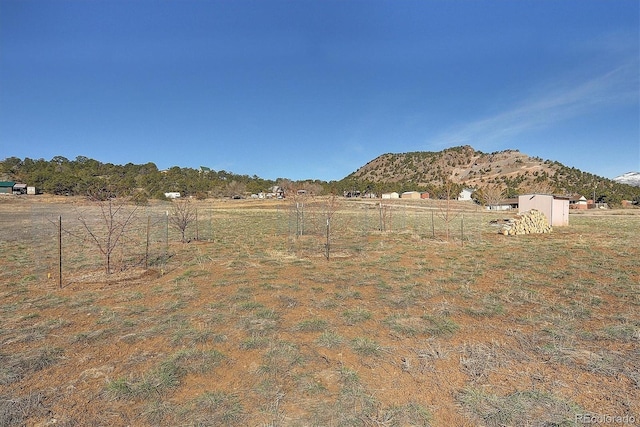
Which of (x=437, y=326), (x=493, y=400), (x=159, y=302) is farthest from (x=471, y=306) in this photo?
(x=159, y=302)

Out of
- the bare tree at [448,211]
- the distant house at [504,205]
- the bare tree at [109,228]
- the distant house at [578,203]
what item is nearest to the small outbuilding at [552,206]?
the bare tree at [448,211]

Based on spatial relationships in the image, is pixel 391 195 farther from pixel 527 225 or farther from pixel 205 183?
pixel 527 225

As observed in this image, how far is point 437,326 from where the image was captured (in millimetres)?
5773

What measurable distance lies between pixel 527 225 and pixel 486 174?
130 metres

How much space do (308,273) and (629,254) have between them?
539 inches

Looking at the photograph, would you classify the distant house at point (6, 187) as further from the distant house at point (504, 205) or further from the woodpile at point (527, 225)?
the distant house at point (504, 205)

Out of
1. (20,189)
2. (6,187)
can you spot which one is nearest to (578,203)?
(20,189)

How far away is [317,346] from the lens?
493 centimetres

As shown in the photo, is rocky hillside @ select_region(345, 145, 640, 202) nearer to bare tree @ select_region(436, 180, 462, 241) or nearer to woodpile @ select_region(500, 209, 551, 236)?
bare tree @ select_region(436, 180, 462, 241)

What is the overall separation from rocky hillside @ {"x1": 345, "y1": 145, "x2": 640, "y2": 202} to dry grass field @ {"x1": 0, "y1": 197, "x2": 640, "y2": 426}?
9186 centimetres

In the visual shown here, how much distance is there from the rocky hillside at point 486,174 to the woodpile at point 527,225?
7346 cm

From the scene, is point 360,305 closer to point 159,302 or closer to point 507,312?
point 507,312

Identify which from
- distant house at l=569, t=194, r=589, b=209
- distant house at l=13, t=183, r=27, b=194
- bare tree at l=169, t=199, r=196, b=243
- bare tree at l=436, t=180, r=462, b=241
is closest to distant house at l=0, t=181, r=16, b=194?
distant house at l=13, t=183, r=27, b=194

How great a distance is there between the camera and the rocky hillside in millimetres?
96062
